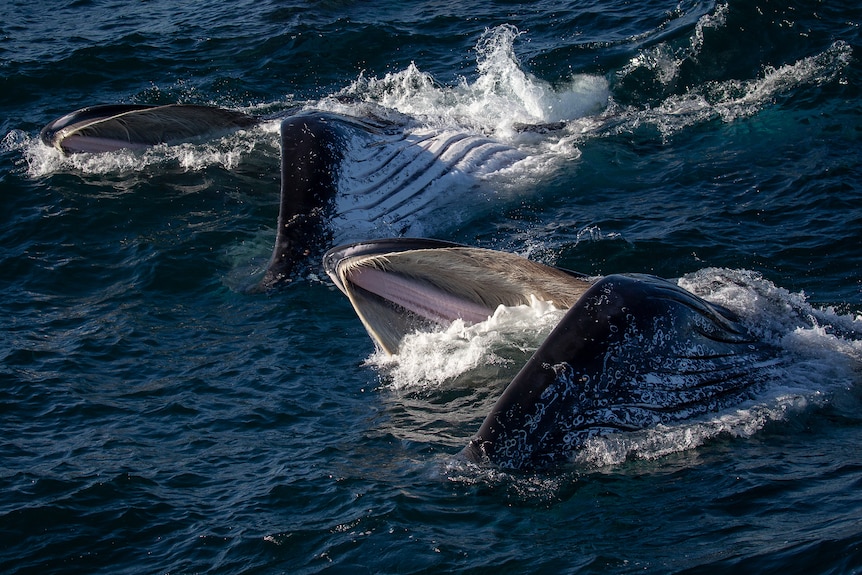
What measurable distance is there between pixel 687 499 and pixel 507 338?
96.7 inches

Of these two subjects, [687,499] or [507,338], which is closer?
[687,499]

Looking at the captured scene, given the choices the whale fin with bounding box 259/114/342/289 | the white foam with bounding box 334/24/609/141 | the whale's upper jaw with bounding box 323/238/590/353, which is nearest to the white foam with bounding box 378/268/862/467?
the whale's upper jaw with bounding box 323/238/590/353

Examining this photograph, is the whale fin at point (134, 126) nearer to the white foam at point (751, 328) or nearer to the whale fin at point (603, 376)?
the white foam at point (751, 328)

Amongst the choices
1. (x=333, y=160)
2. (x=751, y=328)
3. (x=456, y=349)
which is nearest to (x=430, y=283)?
(x=456, y=349)

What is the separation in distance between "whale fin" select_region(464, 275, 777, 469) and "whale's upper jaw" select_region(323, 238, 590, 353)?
0.79 meters

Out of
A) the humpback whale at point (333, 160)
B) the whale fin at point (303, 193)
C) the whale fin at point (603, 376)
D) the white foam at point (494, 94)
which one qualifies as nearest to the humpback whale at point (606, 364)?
the whale fin at point (603, 376)

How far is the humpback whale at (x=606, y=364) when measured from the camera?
6645mm

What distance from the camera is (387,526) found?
6.75 m

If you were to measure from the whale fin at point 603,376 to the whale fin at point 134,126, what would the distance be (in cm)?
836

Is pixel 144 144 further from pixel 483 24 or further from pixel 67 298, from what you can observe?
pixel 483 24

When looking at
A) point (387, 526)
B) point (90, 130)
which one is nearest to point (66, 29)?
point (90, 130)

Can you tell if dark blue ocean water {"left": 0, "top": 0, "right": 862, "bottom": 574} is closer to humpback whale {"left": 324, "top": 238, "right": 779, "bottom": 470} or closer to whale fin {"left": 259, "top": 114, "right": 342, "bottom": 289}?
humpback whale {"left": 324, "top": 238, "right": 779, "bottom": 470}

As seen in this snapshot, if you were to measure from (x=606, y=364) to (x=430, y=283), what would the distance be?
2.19 m

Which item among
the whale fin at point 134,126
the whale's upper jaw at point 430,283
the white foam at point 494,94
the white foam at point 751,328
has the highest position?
the whale fin at point 134,126
